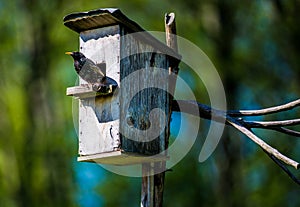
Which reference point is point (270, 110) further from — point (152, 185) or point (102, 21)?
point (102, 21)

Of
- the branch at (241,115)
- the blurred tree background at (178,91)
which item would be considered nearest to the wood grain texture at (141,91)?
the branch at (241,115)

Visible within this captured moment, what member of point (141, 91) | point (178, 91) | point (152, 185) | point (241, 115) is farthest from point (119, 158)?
point (178, 91)

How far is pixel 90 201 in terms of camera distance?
12.8m

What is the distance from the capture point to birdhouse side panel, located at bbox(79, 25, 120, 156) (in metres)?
3.73

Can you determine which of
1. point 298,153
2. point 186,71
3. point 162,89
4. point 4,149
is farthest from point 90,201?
point 162,89

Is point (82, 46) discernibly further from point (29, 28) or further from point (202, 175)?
point (29, 28)

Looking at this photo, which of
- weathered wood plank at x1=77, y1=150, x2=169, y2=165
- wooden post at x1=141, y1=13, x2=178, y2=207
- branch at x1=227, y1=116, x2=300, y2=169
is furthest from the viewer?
wooden post at x1=141, y1=13, x2=178, y2=207

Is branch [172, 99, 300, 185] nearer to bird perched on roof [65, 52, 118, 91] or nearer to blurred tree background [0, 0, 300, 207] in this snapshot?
bird perched on roof [65, 52, 118, 91]

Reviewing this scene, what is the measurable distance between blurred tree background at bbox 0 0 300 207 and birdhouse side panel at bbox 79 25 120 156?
5267mm

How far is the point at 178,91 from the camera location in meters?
9.53

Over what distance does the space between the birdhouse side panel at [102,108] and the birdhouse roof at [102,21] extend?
3 centimetres

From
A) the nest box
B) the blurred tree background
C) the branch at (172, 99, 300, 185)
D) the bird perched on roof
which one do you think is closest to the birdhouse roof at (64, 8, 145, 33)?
the nest box

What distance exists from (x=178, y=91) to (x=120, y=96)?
19.1ft

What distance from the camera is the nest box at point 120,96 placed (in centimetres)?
374
